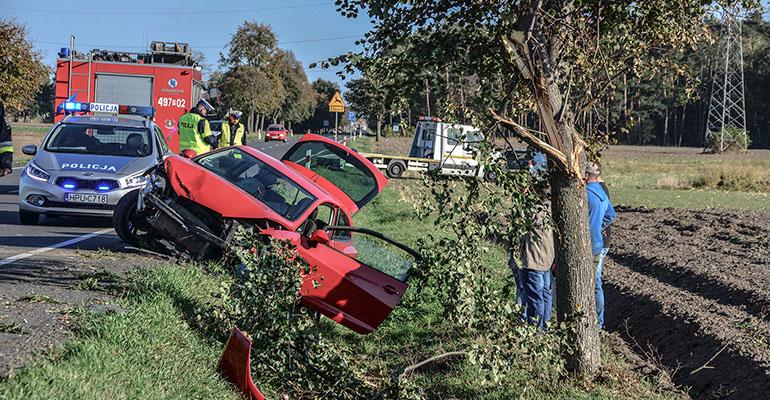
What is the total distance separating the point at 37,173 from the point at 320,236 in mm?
6705

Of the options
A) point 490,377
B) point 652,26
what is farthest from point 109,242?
point 652,26

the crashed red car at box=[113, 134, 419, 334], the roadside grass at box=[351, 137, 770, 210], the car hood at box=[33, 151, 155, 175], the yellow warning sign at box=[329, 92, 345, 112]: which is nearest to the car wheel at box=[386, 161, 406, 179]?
the roadside grass at box=[351, 137, 770, 210]

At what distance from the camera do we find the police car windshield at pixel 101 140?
47.8 feet

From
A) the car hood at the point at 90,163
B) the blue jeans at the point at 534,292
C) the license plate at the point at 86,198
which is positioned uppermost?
the car hood at the point at 90,163

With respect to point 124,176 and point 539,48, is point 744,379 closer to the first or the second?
point 539,48

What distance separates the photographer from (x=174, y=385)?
581 centimetres

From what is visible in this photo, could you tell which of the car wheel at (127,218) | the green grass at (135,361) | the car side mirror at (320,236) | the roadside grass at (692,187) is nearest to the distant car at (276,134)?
the roadside grass at (692,187)

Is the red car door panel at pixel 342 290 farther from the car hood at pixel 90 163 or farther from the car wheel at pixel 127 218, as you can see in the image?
the car hood at pixel 90 163

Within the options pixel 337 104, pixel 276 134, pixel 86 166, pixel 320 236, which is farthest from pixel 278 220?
pixel 276 134

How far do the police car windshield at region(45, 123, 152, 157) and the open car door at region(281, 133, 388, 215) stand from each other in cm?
394

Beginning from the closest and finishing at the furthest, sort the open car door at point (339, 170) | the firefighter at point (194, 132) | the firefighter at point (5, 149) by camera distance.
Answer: the open car door at point (339, 170)
the firefighter at point (5, 149)
the firefighter at point (194, 132)

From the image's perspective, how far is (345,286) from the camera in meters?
8.23

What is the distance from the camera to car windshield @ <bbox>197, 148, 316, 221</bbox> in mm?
9289

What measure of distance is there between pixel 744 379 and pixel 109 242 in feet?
25.2
